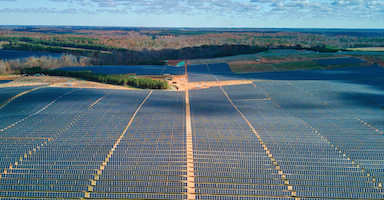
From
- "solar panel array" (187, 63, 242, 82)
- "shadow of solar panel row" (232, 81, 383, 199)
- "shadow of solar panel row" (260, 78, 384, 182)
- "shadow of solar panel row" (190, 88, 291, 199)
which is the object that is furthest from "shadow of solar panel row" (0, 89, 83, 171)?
"solar panel array" (187, 63, 242, 82)

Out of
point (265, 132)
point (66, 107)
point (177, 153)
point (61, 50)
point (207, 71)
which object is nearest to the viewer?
point (177, 153)

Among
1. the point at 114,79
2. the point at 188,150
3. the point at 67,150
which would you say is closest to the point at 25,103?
the point at 67,150

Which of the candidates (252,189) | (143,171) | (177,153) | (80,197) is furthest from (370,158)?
(80,197)

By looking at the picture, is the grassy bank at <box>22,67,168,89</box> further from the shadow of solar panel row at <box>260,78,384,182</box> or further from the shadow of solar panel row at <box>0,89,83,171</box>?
the shadow of solar panel row at <box>260,78,384,182</box>

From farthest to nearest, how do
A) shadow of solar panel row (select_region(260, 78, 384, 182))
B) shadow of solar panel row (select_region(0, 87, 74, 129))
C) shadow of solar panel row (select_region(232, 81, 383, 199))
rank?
shadow of solar panel row (select_region(0, 87, 74, 129))
shadow of solar panel row (select_region(260, 78, 384, 182))
shadow of solar panel row (select_region(232, 81, 383, 199))

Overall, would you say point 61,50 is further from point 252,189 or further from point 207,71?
point 252,189

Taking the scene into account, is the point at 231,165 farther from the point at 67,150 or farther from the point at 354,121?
the point at 354,121

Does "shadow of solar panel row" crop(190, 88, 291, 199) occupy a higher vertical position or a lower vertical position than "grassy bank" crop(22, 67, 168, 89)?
lower
